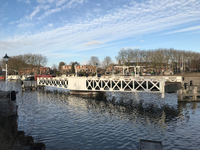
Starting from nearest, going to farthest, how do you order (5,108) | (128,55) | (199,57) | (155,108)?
(5,108)
(155,108)
(128,55)
(199,57)

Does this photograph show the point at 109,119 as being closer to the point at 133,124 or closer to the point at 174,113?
the point at 133,124

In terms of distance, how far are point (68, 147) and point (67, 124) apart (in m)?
4.57

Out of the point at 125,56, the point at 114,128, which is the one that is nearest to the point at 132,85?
the point at 114,128

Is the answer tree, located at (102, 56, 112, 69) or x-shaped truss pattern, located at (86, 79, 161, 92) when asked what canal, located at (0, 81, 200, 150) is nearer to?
x-shaped truss pattern, located at (86, 79, 161, 92)

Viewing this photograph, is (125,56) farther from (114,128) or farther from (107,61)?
(114,128)

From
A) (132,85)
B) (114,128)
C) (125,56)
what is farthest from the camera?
(125,56)

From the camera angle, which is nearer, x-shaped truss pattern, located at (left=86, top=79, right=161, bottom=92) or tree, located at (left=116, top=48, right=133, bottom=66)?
x-shaped truss pattern, located at (left=86, top=79, right=161, bottom=92)

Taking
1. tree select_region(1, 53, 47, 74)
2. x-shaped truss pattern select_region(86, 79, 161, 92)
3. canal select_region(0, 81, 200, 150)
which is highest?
tree select_region(1, 53, 47, 74)

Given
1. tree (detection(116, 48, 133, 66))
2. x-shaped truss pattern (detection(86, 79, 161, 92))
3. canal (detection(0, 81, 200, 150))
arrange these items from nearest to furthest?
canal (detection(0, 81, 200, 150)) < x-shaped truss pattern (detection(86, 79, 161, 92)) < tree (detection(116, 48, 133, 66))

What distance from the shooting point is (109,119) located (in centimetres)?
1662

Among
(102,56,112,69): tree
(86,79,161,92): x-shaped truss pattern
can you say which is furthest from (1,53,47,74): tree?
(86,79,161,92): x-shaped truss pattern

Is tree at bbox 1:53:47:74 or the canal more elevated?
tree at bbox 1:53:47:74

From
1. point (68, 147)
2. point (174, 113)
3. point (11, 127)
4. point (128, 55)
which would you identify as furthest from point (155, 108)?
point (128, 55)

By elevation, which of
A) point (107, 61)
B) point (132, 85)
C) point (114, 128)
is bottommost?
point (114, 128)
